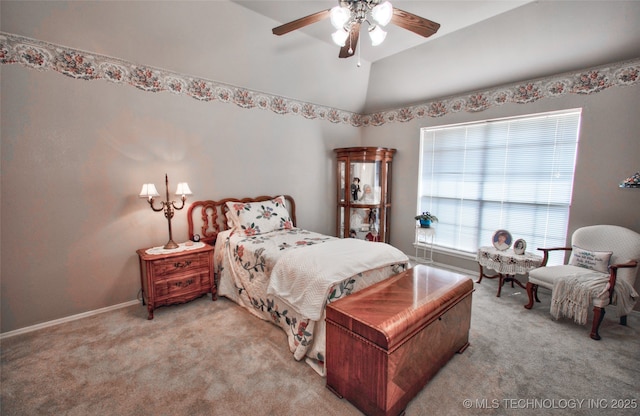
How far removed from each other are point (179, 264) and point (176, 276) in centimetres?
12

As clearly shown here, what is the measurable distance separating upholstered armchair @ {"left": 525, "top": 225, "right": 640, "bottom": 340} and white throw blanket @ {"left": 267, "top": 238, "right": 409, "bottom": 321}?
1.51 meters

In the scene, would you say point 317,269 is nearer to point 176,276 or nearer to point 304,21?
point 176,276

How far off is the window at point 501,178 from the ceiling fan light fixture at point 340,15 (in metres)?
2.84

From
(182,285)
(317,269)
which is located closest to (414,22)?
(317,269)

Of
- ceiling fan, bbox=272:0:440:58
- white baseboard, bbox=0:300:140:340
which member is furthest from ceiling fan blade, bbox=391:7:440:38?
white baseboard, bbox=0:300:140:340

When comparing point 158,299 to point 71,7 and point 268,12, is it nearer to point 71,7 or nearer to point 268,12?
point 71,7

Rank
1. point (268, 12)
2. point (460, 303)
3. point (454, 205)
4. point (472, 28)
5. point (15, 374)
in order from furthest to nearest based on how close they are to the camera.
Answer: point (454, 205) → point (472, 28) → point (268, 12) → point (460, 303) → point (15, 374)

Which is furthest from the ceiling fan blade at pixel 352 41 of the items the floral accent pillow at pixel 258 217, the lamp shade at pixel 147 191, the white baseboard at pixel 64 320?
the white baseboard at pixel 64 320

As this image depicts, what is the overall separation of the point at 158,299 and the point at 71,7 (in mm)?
2663

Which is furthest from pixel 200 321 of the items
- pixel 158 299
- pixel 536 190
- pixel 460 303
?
pixel 536 190

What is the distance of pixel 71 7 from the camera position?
2297 mm

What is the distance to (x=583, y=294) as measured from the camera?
7.96 ft

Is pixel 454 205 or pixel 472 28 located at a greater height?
pixel 472 28

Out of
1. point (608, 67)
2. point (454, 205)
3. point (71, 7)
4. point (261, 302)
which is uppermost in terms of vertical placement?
point (71, 7)
